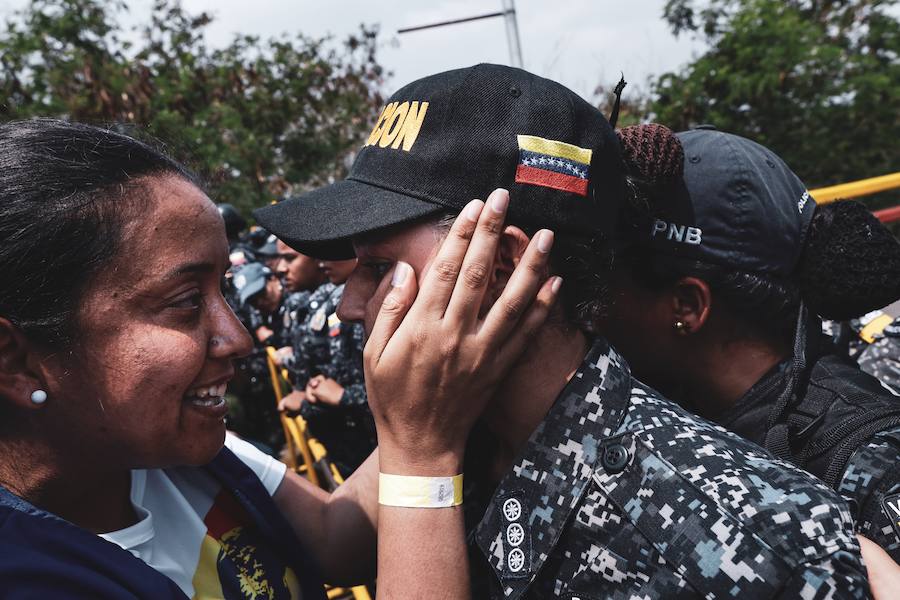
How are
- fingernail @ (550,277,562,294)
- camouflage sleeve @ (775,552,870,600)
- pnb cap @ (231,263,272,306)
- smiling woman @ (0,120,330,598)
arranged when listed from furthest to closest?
pnb cap @ (231,263,272,306) → fingernail @ (550,277,562,294) → smiling woman @ (0,120,330,598) → camouflage sleeve @ (775,552,870,600)

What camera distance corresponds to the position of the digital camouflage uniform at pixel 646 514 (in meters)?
1.22

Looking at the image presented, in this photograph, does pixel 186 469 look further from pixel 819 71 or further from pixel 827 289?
pixel 819 71

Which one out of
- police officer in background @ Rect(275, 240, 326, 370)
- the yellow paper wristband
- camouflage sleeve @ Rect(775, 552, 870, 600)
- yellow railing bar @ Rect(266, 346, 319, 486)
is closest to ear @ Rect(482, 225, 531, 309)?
the yellow paper wristband

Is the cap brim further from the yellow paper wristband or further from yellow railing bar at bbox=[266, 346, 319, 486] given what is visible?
yellow railing bar at bbox=[266, 346, 319, 486]

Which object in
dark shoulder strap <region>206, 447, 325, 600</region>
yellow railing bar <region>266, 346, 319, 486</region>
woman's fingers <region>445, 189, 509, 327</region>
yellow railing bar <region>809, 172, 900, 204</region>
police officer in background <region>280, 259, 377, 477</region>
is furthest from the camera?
yellow railing bar <region>266, 346, 319, 486</region>

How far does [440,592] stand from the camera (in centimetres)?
135

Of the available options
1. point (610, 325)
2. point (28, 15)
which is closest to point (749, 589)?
point (610, 325)

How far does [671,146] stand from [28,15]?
13683 millimetres

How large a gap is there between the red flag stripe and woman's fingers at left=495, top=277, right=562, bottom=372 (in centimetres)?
22

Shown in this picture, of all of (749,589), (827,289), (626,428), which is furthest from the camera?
(827,289)

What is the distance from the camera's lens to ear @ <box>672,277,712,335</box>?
1.97 m

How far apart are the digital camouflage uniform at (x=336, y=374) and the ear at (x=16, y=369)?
2896mm

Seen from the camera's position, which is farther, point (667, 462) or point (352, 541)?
point (352, 541)

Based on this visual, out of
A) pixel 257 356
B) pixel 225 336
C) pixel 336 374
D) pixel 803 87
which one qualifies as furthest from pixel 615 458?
pixel 803 87
